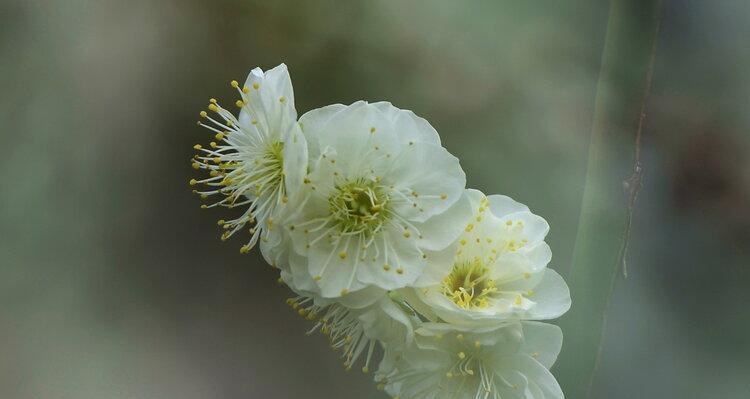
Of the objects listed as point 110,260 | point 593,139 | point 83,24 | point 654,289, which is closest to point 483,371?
point 654,289

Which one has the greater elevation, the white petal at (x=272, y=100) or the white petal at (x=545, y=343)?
the white petal at (x=272, y=100)

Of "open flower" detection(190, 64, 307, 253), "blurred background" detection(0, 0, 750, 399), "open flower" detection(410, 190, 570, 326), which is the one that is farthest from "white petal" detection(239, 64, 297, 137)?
"blurred background" detection(0, 0, 750, 399)

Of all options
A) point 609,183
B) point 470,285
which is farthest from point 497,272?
point 609,183

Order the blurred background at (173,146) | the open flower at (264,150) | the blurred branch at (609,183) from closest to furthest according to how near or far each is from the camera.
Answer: the open flower at (264,150) → the blurred branch at (609,183) → the blurred background at (173,146)

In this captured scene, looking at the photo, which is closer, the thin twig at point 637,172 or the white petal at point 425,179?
the white petal at point 425,179

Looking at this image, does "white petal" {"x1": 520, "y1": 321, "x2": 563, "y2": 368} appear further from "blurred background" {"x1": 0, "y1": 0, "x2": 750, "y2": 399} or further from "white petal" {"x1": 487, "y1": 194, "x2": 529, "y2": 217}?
"blurred background" {"x1": 0, "y1": 0, "x2": 750, "y2": 399}

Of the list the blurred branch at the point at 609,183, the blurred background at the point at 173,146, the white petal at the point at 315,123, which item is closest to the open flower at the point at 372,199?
the white petal at the point at 315,123

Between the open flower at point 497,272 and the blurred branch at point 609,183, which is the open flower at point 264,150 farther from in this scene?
the blurred branch at point 609,183
